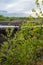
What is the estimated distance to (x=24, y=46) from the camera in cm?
466

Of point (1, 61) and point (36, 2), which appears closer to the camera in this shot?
point (36, 2)

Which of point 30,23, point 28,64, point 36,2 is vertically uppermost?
point 36,2

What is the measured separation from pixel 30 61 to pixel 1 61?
1.94 feet

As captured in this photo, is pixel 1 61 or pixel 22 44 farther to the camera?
pixel 1 61

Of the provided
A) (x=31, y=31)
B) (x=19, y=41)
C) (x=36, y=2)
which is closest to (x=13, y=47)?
(x=19, y=41)

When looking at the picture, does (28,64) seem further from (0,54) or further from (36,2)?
(36,2)

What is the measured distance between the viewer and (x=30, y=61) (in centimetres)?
484

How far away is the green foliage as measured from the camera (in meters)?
4.70

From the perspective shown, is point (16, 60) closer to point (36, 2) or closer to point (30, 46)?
point (30, 46)

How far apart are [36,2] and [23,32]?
60cm

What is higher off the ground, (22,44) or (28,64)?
(22,44)

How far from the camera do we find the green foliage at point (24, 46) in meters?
4.70

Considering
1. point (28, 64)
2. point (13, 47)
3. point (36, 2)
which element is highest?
point (36, 2)

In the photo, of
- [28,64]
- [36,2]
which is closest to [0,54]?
[28,64]
